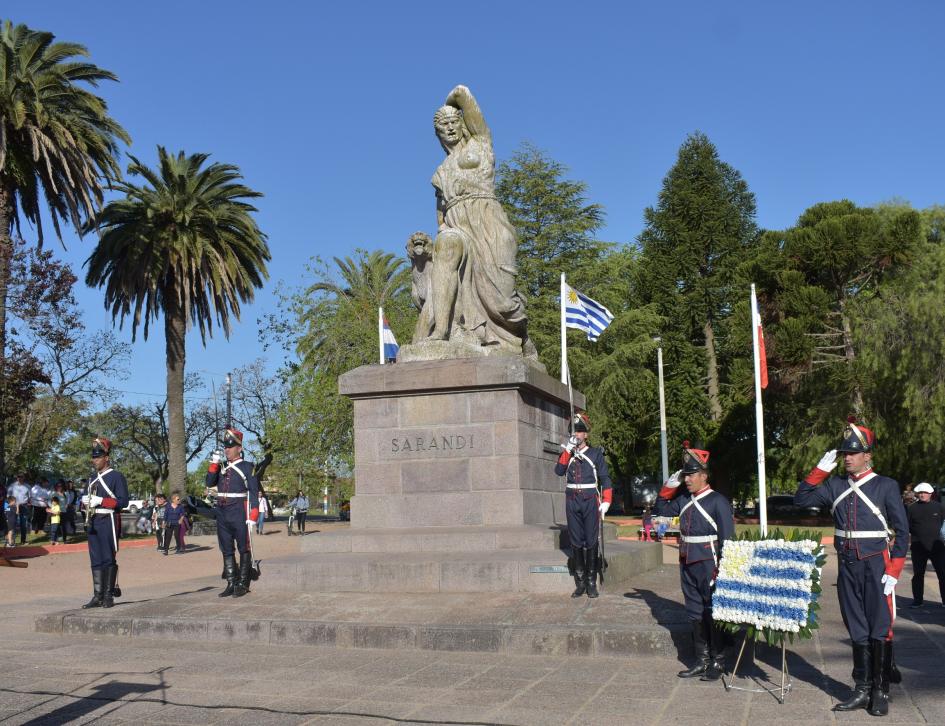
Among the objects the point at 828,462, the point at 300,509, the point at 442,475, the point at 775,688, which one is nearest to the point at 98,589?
the point at 442,475

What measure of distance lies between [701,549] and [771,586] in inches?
30.8

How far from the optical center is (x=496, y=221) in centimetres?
1310

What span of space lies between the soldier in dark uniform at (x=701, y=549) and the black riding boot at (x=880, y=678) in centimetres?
117

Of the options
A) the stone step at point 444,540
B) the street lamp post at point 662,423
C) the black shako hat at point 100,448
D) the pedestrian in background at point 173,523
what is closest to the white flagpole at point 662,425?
the street lamp post at point 662,423

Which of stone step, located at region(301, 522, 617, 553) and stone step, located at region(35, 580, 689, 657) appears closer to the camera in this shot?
stone step, located at region(35, 580, 689, 657)

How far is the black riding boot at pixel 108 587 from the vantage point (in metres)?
10.6

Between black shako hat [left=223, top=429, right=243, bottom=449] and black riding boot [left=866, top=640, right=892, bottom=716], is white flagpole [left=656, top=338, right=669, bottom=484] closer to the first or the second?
black shako hat [left=223, top=429, right=243, bottom=449]

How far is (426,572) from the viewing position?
389 inches

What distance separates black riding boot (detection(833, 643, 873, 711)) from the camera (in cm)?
610

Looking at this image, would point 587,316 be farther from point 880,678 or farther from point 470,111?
point 880,678

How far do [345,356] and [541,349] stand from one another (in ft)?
29.4

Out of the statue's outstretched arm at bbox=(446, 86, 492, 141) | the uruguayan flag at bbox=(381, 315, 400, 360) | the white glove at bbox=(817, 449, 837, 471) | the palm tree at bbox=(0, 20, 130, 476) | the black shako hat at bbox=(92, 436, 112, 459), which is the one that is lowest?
the white glove at bbox=(817, 449, 837, 471)

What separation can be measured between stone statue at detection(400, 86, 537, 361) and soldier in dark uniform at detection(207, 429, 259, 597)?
2.65 m

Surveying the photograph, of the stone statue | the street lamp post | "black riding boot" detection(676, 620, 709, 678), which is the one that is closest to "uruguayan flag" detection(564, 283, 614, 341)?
the stone statue
